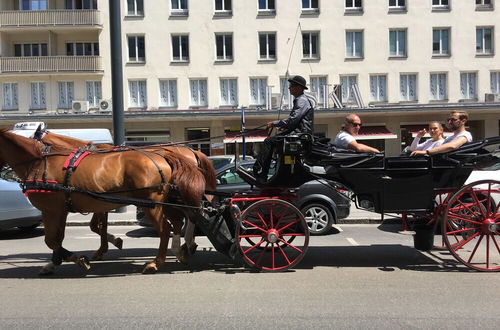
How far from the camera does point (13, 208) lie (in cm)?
893

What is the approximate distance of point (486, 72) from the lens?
2891 cm

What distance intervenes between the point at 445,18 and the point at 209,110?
16.4 m

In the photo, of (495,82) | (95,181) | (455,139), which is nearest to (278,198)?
(95,181)

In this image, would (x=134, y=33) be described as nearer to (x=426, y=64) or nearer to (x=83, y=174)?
(x=426, y=64)

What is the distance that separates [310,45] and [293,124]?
24.6 meters

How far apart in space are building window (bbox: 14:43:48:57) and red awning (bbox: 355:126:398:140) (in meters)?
21.2

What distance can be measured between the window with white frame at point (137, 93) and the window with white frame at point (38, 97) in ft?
18.5

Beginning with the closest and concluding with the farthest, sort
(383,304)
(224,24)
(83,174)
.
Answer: (383,304)
(83,174)
(224,24)

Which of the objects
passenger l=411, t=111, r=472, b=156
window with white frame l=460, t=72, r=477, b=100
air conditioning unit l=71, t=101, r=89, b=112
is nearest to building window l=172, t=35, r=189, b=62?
air conditioning unit l=71, t=101, r=89, b=112

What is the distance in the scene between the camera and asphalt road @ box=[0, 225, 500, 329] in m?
4.25

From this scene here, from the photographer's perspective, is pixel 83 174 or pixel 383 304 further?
pixel 83 174

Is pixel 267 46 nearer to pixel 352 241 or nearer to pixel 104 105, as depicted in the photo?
pixel 104 105

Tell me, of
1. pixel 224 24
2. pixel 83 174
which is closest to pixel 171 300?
pixel 83 174

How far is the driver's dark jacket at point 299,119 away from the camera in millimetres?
5992
